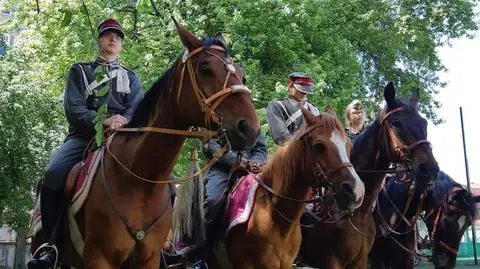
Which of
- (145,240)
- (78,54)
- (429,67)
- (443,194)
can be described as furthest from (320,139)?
(429,67)

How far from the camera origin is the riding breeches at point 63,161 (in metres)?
5.91

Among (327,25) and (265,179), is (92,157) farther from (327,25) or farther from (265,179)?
(327,25)

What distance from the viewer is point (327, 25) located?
25.9m

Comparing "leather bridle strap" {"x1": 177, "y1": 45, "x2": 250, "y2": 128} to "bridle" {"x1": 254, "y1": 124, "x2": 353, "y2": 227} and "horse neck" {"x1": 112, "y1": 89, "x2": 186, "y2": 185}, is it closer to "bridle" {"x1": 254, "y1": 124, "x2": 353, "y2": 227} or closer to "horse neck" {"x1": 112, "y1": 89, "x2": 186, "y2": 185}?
"horse neck" {"x1": 112, "y1": 89, "x2": 186, "y2": 185}

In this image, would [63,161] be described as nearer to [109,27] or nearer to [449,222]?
[109,27]

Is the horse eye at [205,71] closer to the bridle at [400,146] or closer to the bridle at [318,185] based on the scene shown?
the bridle at [318,185]

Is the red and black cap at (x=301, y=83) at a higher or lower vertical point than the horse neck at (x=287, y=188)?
higher

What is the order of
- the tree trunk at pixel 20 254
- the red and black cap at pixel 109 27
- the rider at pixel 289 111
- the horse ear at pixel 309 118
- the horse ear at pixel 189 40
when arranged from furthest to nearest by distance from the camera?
1. the tree trunk at pixel 20 254
2. the rider at pixel 289 111
3. the horse ear at pixel 309 118
4. the red and black cap at pixel 109 27
5. the horse ear at pixel 189 40

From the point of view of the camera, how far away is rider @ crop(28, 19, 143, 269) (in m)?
5.89

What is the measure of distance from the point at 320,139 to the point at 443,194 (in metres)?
4.89

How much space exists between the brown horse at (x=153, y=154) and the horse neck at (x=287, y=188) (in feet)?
5.94

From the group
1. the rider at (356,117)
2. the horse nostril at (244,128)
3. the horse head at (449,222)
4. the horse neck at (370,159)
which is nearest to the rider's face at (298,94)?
the horse neck at (370,159)

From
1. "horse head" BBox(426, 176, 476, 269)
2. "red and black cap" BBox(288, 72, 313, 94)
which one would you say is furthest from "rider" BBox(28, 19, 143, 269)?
"horse head" BBox(426, 176, 476, 269)

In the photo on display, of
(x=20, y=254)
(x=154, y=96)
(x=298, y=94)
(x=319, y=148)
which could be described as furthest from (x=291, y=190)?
(x=20, y=254)
